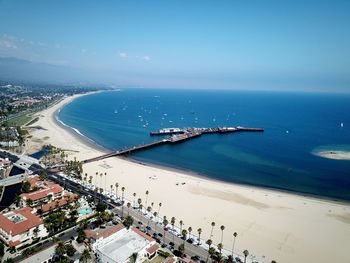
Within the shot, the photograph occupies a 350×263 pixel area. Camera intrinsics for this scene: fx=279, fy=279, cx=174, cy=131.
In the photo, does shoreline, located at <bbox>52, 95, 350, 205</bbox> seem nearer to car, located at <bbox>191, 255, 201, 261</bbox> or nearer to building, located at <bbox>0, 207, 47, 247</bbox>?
car, located at <bbox>191, 255, 201, 261</bbox>

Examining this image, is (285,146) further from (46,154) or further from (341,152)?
(46,154)

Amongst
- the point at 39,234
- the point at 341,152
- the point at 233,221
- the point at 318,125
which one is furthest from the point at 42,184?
the point at 318,125

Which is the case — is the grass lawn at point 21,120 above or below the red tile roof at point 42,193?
below

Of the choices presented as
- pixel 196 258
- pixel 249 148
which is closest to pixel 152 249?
pixel 196 258

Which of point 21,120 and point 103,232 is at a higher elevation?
point 103,232

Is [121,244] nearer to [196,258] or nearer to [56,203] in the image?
[196,258]

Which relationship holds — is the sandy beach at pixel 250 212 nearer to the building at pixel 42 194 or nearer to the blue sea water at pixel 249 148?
the blue sea water at pixel 249 148

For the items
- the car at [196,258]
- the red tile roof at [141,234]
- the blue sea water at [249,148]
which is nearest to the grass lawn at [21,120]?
the blue sea water at [249,148]

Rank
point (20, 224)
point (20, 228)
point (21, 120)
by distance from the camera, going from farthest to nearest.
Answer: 1. point (21, 120)
2. point (20, 224)
3. point (20, 228)
